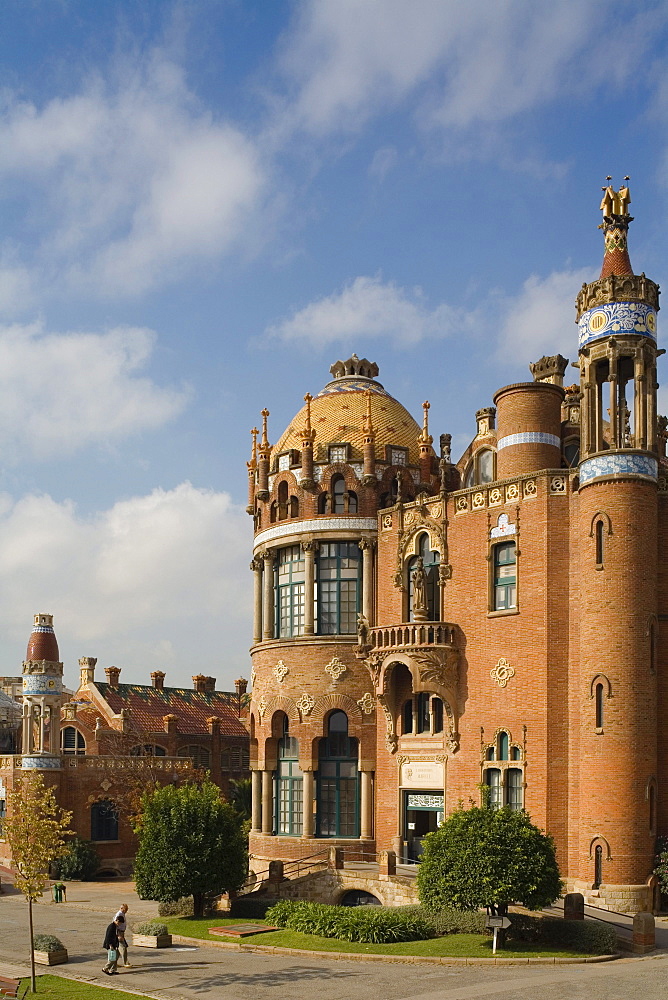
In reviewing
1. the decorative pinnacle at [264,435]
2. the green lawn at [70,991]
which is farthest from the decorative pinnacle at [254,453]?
the green lawn at [70,991]

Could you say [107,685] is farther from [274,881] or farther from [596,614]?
[596,614]

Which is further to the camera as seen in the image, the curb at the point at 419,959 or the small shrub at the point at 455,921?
the small shrub at the point at 455,921

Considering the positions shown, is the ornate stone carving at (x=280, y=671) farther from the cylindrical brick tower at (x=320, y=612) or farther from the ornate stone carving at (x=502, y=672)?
the ornate stone carving at (x=502, y=672)

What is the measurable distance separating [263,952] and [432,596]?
16211 millimetres

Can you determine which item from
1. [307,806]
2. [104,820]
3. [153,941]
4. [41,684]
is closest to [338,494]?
[307,806]

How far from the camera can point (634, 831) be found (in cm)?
3716

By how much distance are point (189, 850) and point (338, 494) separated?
53.4 feet

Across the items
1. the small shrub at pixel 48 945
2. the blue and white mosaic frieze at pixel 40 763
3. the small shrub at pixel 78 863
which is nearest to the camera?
the small shrub at pixel 48 945

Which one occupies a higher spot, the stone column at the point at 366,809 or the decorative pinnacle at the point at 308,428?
the decorative pinnacle at the point at 308,428

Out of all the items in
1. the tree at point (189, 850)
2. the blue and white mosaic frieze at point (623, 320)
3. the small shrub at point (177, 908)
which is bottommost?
the small shrub at point (177, 908)

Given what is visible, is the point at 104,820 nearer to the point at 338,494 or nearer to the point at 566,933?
the point at 338,494

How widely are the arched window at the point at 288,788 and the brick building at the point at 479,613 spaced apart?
0.33ft

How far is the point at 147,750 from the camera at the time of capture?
74.0 m

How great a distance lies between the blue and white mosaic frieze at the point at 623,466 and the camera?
128ft
